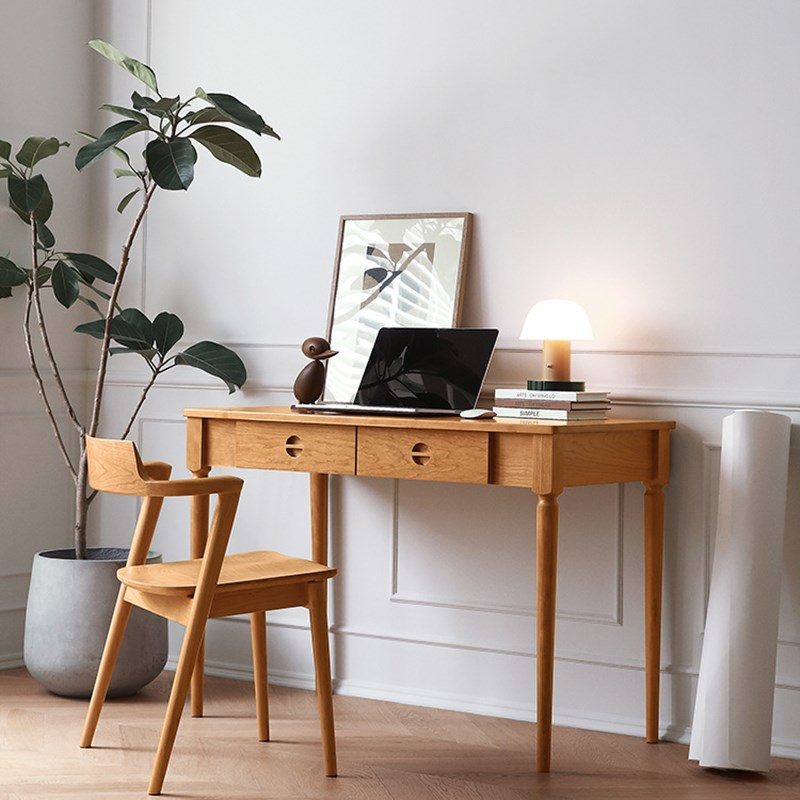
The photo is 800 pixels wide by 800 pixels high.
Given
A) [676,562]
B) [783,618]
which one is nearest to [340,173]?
[676,562]

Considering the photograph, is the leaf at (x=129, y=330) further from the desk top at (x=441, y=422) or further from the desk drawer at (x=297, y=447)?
the desk drawer at (x=297, y=447)

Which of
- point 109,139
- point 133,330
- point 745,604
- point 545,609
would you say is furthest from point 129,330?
point 745,604

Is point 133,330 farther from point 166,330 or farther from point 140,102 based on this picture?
point 140,102

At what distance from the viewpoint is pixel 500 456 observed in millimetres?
2875

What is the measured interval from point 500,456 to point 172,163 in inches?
45.6

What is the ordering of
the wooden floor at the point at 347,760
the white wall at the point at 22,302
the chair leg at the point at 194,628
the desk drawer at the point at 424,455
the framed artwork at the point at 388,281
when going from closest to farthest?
the chair leg at the point at 194,628, the wooden floor at the point at 347,760, the desk drawer at the point at 424,455, the framed artwork at the point at 388,281, the white wall at the point at 22,302

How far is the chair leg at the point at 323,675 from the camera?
9.27 ft

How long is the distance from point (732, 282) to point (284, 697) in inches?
64.6

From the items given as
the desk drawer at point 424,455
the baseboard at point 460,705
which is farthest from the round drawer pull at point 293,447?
the baseboard at point 460,705

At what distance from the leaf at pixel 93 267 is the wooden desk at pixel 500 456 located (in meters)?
0.62

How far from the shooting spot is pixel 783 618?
122 inches

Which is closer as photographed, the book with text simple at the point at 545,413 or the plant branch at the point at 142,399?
the book with text simple at the point at 545,413

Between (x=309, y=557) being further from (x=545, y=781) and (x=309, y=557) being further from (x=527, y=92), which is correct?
(x=527, y=92)

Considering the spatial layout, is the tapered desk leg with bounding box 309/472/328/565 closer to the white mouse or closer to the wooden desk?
the wooden desk
